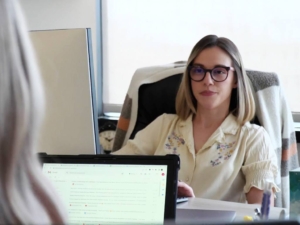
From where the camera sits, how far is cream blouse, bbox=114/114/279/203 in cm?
191

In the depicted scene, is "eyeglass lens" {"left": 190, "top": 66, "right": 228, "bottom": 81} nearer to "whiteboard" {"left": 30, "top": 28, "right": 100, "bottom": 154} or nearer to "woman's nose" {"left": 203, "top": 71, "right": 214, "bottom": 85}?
"woman's nose" {"left": 203, "top": 71, "right": 214, "bottom": 85}

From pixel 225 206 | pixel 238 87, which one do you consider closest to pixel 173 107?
pixel 238 87

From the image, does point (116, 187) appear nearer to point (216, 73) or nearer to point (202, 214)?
point (202, 214)

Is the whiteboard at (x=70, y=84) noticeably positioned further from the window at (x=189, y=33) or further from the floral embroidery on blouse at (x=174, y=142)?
the window at (x=189, y=33)

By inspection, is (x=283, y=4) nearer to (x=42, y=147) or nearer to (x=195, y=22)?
(x=195, y=22)

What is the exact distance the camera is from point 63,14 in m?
3.18

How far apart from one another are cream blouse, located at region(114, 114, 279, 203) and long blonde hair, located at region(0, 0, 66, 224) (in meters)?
1.30

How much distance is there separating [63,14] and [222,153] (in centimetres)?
160

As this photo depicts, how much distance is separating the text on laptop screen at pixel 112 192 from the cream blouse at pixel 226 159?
25.4 inches

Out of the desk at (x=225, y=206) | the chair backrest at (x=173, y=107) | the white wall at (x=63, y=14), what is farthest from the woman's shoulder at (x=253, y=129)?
the white wall at (x=63, y=14)

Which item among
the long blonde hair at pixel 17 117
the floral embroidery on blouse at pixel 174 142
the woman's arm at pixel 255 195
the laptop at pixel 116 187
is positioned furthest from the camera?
the floral embroidery on blouse at pixel 174 142

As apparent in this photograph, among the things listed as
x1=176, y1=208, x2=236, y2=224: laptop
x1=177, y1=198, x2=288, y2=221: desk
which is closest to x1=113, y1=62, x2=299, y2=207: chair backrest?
x1=177, y1=198, x2=288, y2=221: desk

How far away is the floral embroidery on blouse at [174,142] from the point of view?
6.72 feet

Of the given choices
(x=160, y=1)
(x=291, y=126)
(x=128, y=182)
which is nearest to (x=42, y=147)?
(x=128, y=182)
